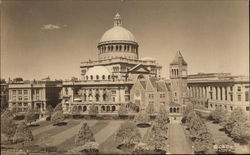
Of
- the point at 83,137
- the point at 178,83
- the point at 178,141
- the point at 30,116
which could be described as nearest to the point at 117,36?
the point at 178,83

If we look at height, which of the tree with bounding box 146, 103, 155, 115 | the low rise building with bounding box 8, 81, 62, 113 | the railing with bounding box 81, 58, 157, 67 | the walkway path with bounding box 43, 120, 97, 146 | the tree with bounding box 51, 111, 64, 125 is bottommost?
the walkway path with bounding box 43, 120, 97, 146

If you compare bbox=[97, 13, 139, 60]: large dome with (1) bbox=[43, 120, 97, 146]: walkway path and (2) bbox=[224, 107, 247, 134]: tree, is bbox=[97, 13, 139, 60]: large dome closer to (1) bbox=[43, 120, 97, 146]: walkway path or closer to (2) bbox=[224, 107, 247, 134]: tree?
(1) bbox=[43, 120, 97, 146]: walkway path

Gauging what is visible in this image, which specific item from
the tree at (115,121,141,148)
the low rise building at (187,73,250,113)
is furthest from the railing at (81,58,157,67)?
the tree at (115,121,141,148)

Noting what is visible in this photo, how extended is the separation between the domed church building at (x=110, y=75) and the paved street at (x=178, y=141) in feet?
34.6

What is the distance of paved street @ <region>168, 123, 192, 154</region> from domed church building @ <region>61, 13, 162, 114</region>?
1054 centimetres

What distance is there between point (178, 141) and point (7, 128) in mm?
13459

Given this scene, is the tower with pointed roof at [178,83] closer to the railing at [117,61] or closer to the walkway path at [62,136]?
the railing at [117,61]

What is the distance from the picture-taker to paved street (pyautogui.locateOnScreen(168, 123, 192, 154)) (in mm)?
17703

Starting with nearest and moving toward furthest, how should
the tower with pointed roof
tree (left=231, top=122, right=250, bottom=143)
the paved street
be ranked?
the paved street → tree (left=231, top=122, right=250, bottom=143) → the tower with pointed roof

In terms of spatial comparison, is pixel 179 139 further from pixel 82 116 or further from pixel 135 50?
pixel 135 50

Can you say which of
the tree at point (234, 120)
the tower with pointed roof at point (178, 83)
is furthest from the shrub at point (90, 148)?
the tower with pointed roof at point (178, 83)

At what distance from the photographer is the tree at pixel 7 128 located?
18766 mm

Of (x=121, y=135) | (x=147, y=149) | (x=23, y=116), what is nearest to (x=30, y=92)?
(x=23, y=116)

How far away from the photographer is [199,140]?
17.4m
